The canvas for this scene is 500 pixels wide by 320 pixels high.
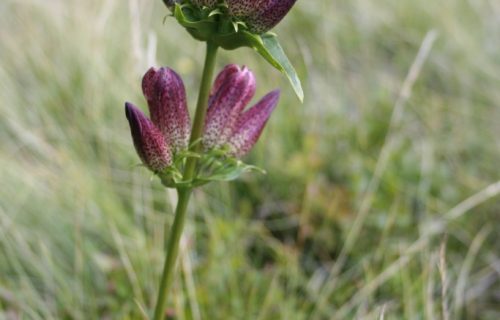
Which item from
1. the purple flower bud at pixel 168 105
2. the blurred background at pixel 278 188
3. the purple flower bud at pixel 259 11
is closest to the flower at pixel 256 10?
the purple flower bud at pixel 259 11

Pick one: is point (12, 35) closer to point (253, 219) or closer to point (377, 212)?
point (253, 219)

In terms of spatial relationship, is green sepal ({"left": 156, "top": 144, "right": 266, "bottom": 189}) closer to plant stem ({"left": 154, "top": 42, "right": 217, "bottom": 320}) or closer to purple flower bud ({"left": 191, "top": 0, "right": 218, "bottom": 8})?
plant stem ({"left": 154, "top": 42, "right": 217, "bottom": 320})

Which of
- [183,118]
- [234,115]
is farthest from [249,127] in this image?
[183,118]

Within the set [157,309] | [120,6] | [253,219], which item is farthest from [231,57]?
[157,309]

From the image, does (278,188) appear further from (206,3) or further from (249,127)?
(206,3)

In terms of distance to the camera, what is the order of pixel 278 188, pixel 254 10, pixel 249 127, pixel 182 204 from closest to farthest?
pixel 254 10 < pixel 182 204 < pixel 249 127 < pixel 278 188

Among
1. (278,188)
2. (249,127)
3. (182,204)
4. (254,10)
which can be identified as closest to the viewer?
(254,10)

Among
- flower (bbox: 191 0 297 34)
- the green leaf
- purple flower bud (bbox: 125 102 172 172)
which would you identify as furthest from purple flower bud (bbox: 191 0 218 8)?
purple flower bud (bbox: 125 102 172 172)
